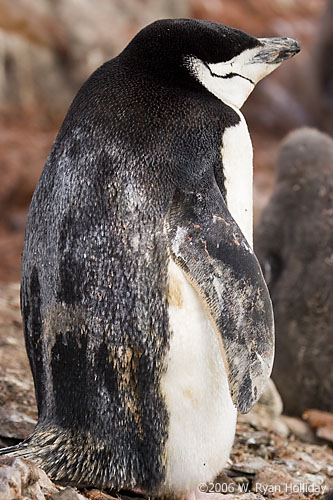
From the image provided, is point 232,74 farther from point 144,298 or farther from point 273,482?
point 273,482

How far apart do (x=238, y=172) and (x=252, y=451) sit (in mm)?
1134

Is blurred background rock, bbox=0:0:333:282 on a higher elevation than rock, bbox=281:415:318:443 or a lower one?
higher

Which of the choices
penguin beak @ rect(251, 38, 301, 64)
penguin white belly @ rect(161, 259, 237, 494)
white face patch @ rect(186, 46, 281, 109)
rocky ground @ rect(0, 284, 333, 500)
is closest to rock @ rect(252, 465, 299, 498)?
rocky ground @ rect(0, 284, 333, 500)

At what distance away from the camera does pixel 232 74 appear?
98.6 inches

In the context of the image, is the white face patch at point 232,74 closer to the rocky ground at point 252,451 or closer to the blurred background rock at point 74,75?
the rocky ground at point 252,451

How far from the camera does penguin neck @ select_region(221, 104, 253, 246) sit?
2.38 meters

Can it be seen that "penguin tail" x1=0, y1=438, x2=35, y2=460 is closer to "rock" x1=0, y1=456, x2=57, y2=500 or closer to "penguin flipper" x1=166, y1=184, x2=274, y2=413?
"rock" x1=0, y1=456, x2=57, y2=500

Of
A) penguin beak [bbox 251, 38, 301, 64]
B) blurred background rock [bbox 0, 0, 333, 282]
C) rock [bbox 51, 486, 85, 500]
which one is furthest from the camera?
blurred background rock [bbox 0, 0, 333, 282]

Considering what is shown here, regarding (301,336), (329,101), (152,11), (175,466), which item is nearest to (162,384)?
(175,466)

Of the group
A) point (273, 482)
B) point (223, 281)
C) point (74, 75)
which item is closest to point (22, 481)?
point (223, 281)

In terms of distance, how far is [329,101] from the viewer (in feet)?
36.6

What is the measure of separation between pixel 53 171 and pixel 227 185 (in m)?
0.53

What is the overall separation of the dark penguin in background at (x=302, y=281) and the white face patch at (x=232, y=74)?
1.31 metres

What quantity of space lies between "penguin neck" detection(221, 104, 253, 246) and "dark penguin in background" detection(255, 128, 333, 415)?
4.15 ft
